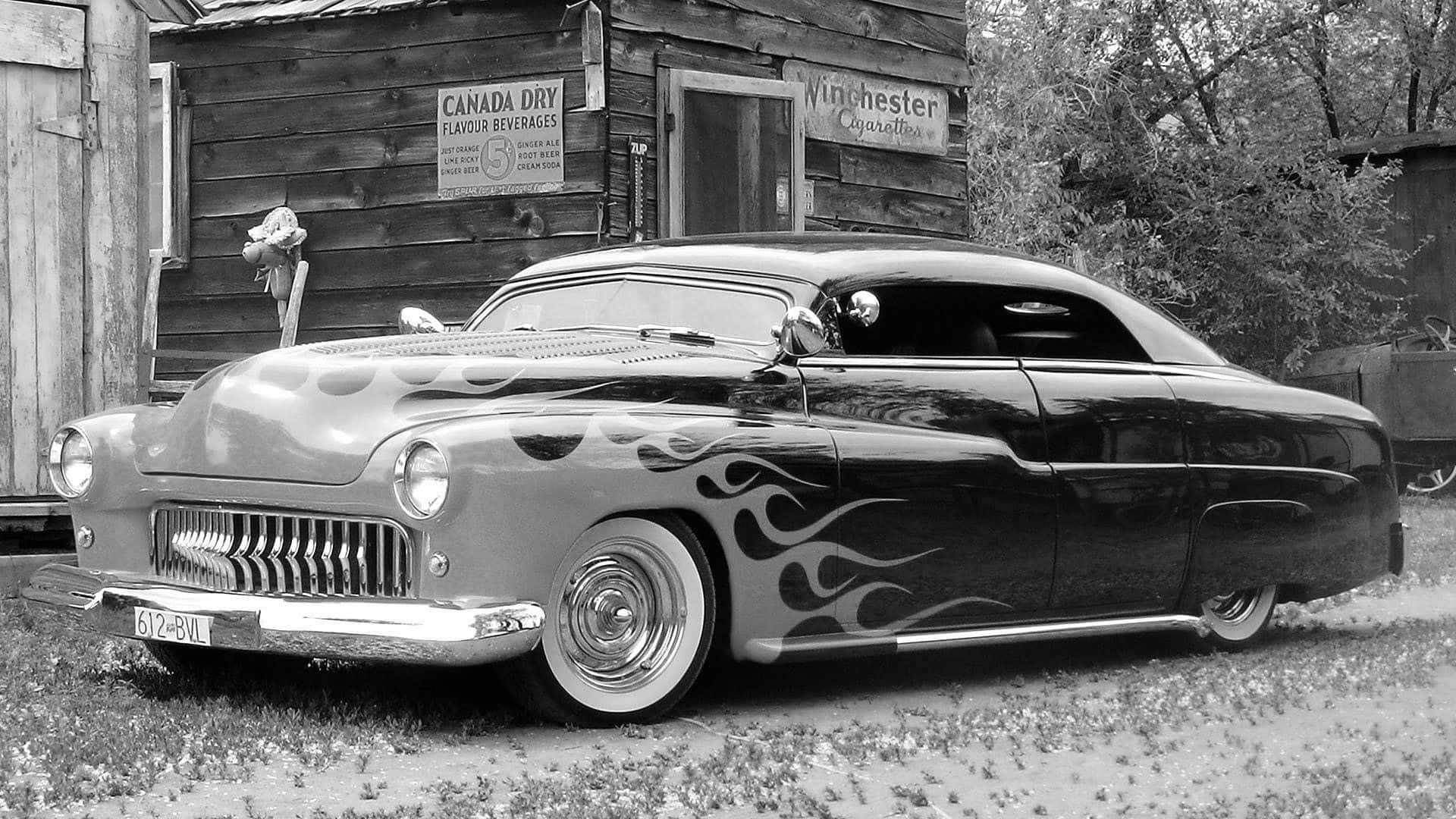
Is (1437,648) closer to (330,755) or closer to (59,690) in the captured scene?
(330,755)

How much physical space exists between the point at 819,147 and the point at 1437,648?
645 centimetres

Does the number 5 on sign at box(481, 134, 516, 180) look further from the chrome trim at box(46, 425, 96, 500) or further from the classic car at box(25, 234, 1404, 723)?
the chrome trim at box(46, 425, 96, 500)

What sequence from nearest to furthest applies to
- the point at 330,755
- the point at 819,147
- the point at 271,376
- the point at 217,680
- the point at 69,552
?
the point at 330,755, the point at 271,376, the point at 217,680, the point at 69,552, the point at 819,147

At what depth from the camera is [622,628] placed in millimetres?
5469

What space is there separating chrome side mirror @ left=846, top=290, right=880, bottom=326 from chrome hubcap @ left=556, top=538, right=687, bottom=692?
1.04m

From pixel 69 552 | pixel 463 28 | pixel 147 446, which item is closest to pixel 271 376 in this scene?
pixel 147 446

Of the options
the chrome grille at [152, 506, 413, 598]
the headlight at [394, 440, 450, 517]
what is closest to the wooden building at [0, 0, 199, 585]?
the chrome grille at [152, 506, 413, 598]

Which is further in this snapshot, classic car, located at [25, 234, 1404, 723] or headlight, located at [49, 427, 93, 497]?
headlight, located at [49, 427, 93, 497]

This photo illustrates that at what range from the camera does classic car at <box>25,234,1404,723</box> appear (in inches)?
204

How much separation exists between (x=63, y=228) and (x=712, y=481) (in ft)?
14.4

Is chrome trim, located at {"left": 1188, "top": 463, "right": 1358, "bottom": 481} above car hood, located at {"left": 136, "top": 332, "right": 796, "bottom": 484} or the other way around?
the other way around

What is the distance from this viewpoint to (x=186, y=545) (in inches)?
223

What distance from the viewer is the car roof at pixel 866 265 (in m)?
6.30

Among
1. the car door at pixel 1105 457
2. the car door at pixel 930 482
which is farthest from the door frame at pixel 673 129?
the car door at pixel 930 482
